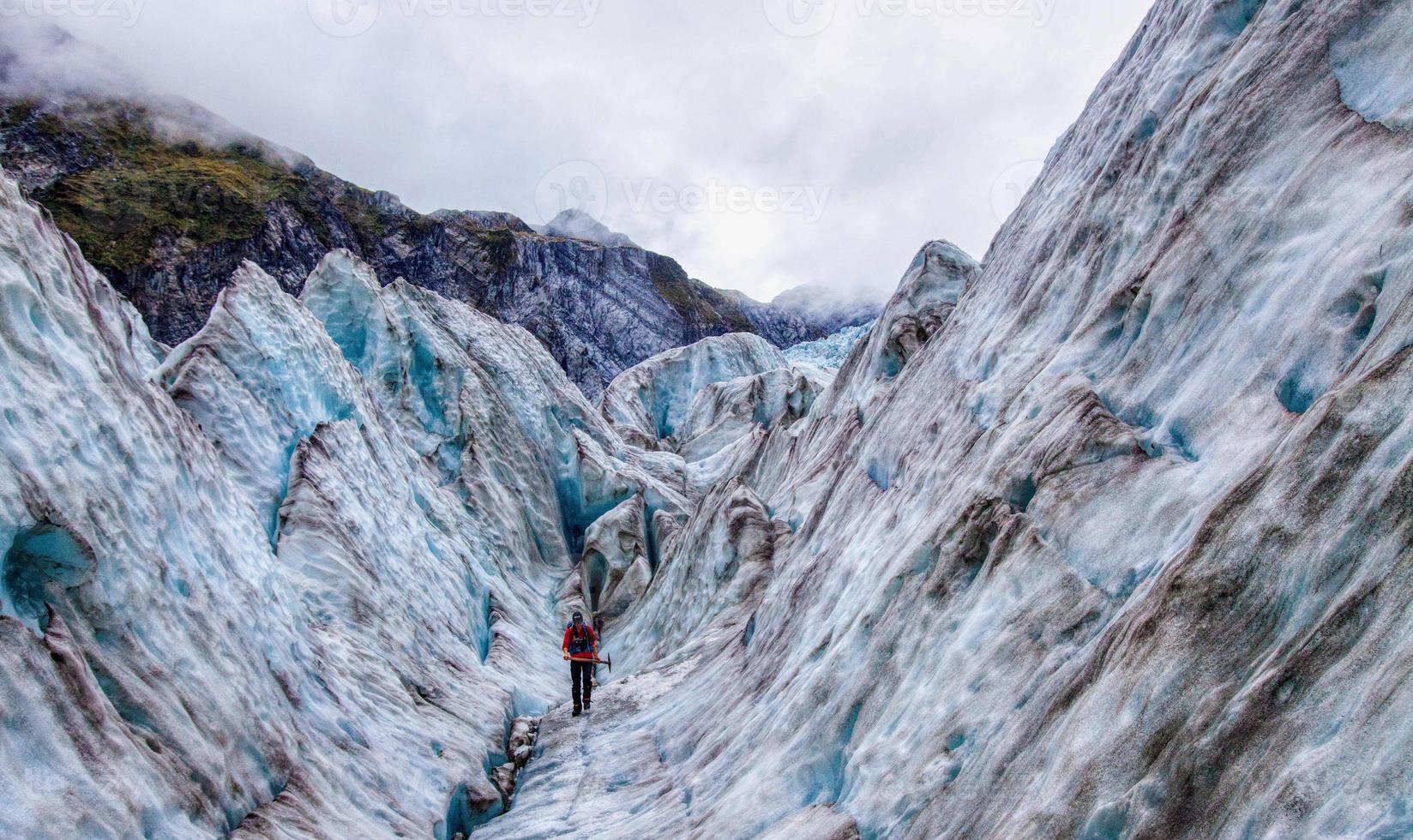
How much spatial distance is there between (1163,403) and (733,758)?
6100 millimetres

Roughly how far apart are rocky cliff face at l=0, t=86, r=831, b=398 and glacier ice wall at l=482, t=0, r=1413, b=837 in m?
58.6

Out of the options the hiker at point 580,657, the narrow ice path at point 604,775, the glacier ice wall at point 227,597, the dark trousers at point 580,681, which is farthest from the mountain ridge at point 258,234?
the narrow ice path at point 604,775

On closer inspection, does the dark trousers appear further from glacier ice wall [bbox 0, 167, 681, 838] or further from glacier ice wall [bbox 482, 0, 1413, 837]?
glacier ice wall [bbox 482, 0, 1413, 837]

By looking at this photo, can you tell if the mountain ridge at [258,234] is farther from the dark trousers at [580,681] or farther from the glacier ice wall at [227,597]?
the dark trousers at [580,681]

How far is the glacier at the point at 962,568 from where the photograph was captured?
5016mm

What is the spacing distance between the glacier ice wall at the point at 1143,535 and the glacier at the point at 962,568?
0.11 feet

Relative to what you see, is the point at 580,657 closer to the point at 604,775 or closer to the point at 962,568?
the point at 604,775

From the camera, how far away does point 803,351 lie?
78.6 meters

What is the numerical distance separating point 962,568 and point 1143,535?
2.17 meters

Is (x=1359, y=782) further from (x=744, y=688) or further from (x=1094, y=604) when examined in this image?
(x=744, y=688)

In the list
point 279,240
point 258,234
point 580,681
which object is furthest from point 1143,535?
point 279,240

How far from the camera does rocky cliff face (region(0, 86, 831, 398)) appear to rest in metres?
63.2

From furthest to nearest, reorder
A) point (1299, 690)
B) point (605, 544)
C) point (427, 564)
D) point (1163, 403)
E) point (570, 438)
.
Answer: point (570, 438) → point (605, 544) → point (427, 564) → point (1163, 403) → point (1299, 690)

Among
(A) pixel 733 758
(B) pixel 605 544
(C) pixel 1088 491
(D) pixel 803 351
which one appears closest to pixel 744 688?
(A) pixel 733 758
